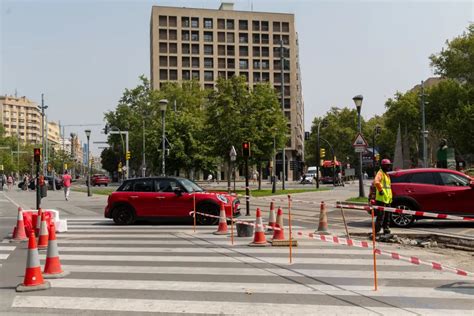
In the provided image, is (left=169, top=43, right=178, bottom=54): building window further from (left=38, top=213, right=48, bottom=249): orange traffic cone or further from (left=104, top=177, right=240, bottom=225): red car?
(left=38, top=213, right=48, bottom=249): orange traffic cone

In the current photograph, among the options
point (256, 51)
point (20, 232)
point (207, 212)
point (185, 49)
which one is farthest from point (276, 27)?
point (20, 232)

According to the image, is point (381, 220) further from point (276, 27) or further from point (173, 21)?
point (276, 27)

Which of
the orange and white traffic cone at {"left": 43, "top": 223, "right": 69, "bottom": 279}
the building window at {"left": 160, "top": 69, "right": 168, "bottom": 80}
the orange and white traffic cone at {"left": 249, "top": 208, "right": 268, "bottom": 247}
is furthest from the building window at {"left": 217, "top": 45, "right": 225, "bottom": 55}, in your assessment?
the orange and white traffic cone at {"left": 43, "top": 223, "right": 69, "bottom": 279}

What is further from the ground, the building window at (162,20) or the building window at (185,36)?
the building window at (162,20)

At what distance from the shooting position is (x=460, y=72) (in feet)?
183

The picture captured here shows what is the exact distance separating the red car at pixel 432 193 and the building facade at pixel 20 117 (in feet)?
596

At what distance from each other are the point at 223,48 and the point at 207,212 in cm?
8525

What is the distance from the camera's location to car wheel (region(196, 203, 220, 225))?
50.6 feet

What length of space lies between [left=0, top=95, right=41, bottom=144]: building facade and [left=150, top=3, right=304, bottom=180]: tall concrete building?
103609 mm

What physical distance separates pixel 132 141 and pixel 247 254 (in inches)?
2680

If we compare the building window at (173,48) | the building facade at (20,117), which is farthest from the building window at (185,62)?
the building facade at (20,117)

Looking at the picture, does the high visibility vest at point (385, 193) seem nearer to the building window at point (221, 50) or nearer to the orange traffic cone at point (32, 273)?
the orange traffic cone at point (32, 273)

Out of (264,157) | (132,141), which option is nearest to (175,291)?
(264,157)

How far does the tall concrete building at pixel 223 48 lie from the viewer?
9550 centimetres
